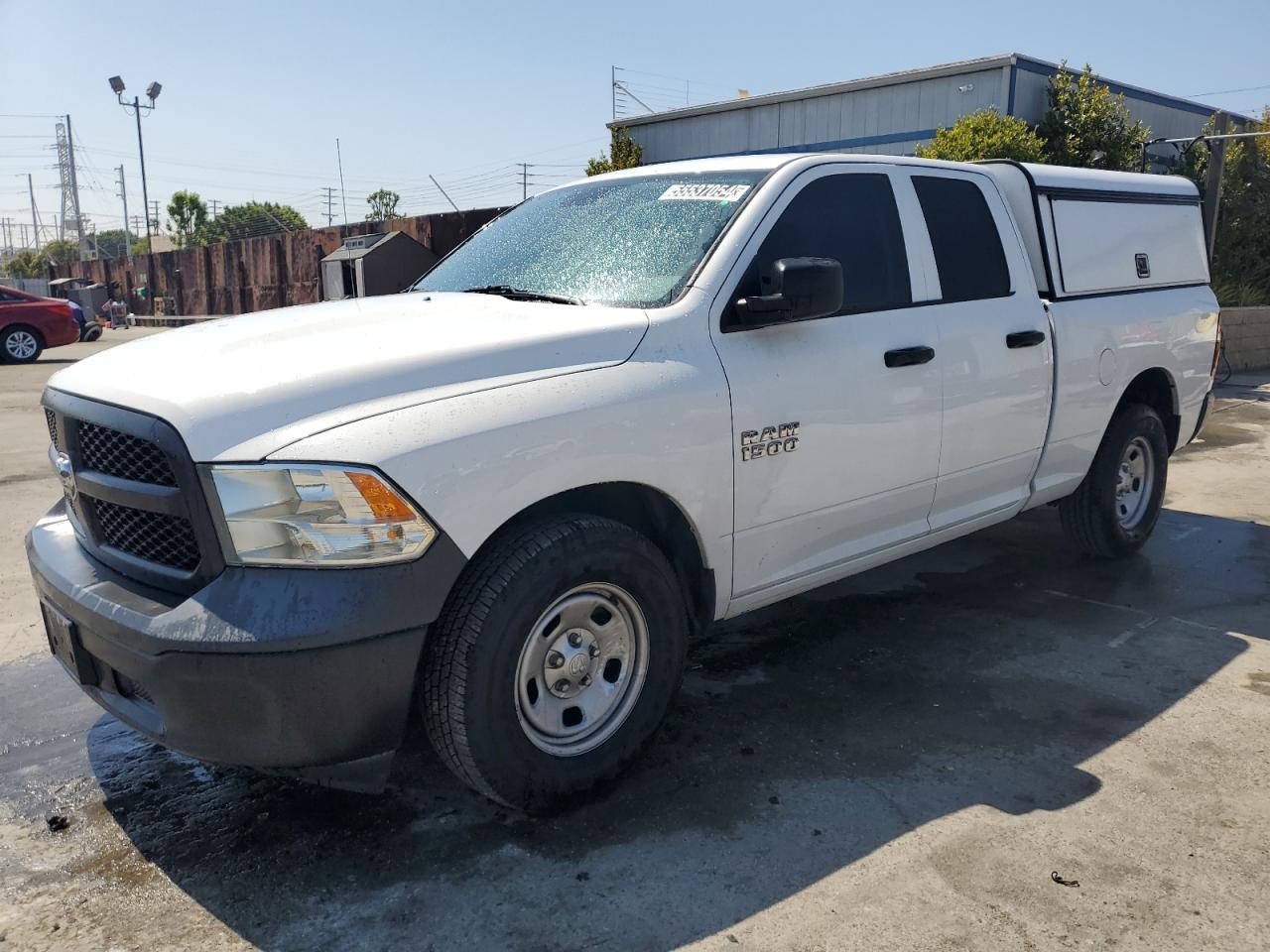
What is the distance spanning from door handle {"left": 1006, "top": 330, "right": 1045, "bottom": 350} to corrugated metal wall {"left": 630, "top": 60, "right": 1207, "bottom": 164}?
47.6ft

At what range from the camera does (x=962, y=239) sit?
4.29 m

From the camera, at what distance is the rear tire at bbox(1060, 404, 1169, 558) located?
5270 mm

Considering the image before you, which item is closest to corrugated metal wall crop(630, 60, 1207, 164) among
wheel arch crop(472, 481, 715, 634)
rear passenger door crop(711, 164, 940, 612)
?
rear passenger door crop(711, 164, 940, 612)

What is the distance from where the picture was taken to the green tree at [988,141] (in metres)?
15.4

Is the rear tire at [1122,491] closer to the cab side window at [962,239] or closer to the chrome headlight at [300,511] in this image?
the cab side window at [962,239]

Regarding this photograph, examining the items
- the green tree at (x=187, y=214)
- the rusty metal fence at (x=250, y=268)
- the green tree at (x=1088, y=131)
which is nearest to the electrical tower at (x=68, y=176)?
the green tree at (x=187, y=214)

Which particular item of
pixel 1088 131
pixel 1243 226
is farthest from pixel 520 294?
pixel 1243 226

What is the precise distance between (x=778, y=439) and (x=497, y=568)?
44.8 inches

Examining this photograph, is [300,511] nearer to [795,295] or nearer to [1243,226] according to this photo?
[795,295]

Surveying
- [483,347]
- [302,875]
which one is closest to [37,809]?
[302,875]

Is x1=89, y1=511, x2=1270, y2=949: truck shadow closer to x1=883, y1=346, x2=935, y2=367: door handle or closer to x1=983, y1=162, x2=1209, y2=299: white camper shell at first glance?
x1=883, y1=346, x2=935, y2=367: door handle

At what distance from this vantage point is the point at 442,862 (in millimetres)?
2779

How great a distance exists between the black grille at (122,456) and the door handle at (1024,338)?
10.9 ft

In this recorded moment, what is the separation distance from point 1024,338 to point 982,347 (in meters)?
0.34
